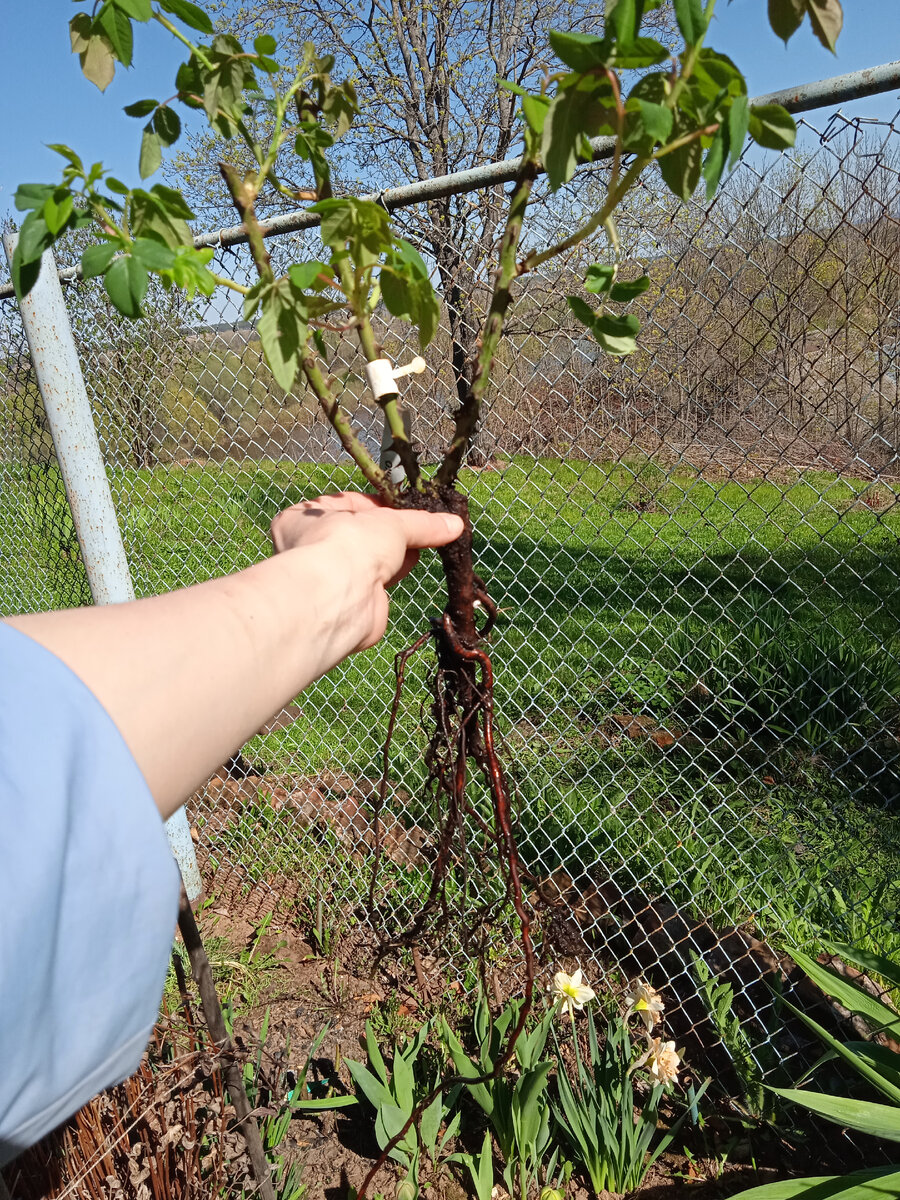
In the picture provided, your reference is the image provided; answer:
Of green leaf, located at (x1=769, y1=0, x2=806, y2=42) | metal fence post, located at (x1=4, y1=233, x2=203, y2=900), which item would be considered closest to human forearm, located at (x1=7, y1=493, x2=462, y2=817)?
green leaf, located at (x1=769, y1=0, x2=806, y2=42)

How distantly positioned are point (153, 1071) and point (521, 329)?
204 cm

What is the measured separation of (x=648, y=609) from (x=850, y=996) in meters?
2.76

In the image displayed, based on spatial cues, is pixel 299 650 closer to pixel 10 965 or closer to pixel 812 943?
pixel 10 965

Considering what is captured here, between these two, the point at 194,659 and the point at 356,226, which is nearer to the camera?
the point at 194,659

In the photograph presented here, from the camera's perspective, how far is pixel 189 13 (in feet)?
3.22

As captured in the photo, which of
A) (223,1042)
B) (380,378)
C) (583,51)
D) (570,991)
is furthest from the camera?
(570,991)

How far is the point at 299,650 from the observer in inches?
37.9

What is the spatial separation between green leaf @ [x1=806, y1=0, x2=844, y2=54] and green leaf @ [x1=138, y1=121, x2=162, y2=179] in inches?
35.2

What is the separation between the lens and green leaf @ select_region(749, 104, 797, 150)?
894 millimetres

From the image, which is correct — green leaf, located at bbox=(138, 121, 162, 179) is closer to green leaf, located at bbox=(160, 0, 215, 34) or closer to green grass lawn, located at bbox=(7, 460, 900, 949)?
green leaf, located at bbox=(160, 0, 215, 34)

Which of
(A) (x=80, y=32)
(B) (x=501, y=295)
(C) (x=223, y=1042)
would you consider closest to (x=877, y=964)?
(C) (x=223, y=1042)

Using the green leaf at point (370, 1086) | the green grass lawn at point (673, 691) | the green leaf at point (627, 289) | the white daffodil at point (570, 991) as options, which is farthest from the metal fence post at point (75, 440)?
the green leaf at point (627, 289)

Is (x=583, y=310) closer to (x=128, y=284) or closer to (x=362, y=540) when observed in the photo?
(x=362, y=540)

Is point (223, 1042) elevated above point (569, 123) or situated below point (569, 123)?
below
